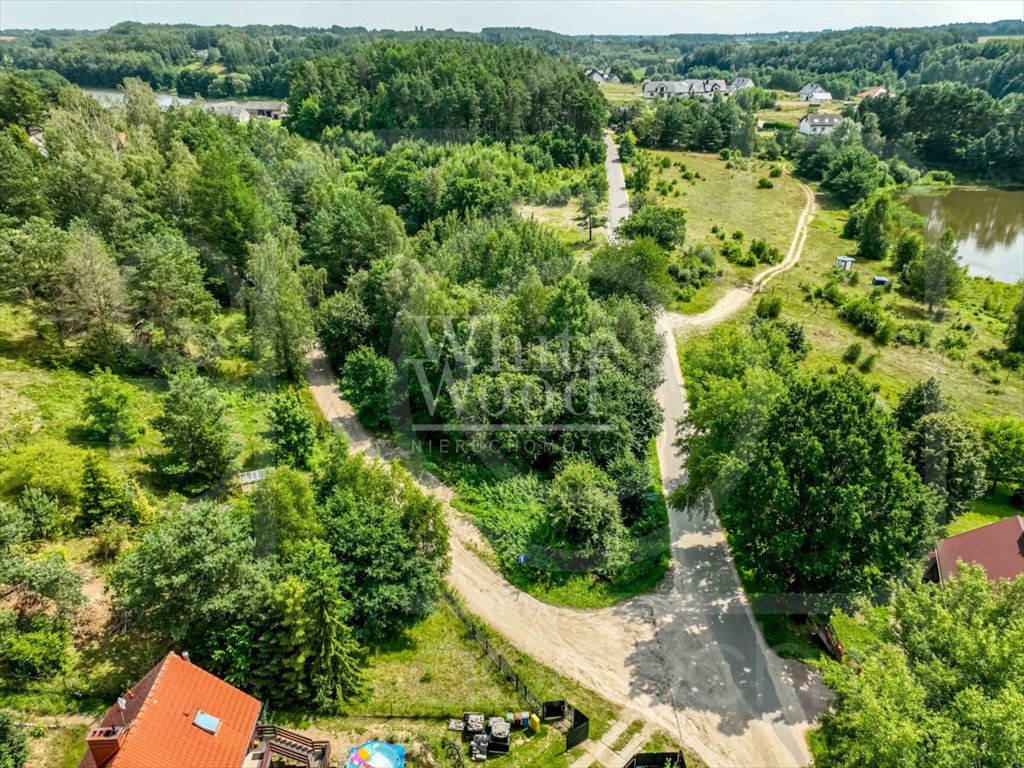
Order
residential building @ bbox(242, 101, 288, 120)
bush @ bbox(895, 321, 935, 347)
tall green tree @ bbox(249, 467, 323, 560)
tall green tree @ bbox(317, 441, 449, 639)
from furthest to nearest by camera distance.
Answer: residential building @ bbox(242, 101, 288, 120) < bush @ bbox(895, 321, 935, 347) < tall green tree @ bbox(317, 441, 449, 639) < tall green tree @ bbox(249, 467, 323, 560)

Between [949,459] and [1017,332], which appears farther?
[1017,332]

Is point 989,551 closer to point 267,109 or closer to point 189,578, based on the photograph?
point 189,578

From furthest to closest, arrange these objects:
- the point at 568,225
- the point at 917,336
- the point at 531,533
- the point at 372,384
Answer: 1. the point at 568,225
2. the point at 917,336
3. the point at 372,384
4. the point at 531,533

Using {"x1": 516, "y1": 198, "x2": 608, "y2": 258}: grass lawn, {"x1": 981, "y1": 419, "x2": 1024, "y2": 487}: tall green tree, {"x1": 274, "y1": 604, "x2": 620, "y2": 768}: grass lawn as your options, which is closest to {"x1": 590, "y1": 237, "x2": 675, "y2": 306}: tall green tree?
{"x1": 516, "y1": 198, "x2": 608, "y2": 258}: grass lawn

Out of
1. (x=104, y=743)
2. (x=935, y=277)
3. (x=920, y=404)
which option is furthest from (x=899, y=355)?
(x=104, y=743)

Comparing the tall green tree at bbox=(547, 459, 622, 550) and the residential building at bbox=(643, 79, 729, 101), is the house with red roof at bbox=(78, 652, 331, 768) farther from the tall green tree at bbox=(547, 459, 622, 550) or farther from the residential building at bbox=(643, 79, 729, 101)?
the residential building at bbox=(643, 79, 729, 101)

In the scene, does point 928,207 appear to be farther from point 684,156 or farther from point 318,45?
point 318,45

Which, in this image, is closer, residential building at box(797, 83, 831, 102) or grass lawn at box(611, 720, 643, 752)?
grass lawn at box(611, 720, 643, 752)
